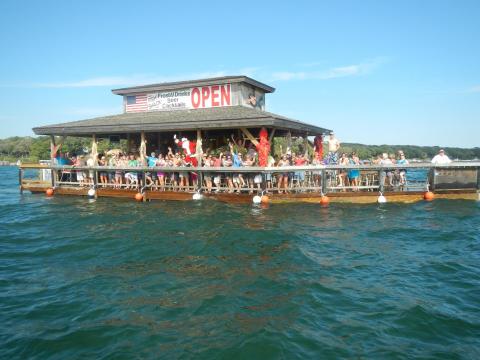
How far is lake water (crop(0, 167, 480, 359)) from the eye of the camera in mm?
5387

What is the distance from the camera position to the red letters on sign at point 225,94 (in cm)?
2088

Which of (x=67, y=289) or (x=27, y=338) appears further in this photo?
(x=67, y=289)

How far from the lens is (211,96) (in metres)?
21.3

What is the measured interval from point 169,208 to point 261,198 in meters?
3.88

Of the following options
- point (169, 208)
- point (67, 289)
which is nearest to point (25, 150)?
point (169, 208)

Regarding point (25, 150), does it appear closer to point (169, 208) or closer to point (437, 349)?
point (169, 208)

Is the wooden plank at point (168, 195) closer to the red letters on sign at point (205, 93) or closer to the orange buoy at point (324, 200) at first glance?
the orange buoy at point (324, 200)

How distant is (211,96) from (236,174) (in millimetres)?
6239

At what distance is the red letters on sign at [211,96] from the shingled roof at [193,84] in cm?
29

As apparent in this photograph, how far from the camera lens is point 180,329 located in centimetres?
577

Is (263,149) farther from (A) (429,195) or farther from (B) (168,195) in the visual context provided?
(A) (429,195)

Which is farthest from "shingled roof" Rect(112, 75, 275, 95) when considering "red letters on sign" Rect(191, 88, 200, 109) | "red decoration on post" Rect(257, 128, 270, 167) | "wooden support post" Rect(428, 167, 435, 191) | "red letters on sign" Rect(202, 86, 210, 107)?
"wooden support post" Rect(428, 167, 435, 191)

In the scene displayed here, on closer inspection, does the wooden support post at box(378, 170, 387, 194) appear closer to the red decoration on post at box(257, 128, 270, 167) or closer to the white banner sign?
the red decoration on post at box(257, 128, 270, 167)

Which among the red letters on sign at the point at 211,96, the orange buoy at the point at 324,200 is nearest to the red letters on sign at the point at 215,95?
the red letters on sign at the point at 211,96
